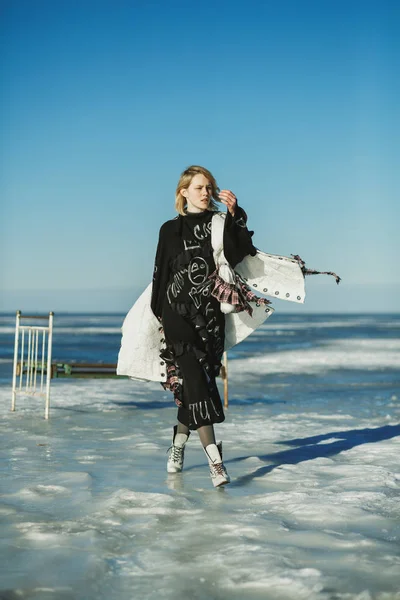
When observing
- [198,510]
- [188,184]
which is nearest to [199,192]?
[188,184]

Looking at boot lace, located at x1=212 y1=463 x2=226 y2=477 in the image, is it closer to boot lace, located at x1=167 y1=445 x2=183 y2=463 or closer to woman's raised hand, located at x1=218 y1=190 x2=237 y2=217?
boot lace, located at x1=167 y1=445 x2=183 y2=463

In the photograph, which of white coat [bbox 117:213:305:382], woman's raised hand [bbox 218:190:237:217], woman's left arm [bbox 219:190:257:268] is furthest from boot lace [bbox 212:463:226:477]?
woman's raised hand [bbox 218:190:237:217]

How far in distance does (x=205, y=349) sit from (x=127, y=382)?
855cm

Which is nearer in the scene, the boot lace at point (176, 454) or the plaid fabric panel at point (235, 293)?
the plaid fabric panel at point (235, 293)

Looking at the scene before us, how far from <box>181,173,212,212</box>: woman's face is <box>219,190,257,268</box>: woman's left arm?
127 millimetres

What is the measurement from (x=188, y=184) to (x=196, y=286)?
680 millimetres

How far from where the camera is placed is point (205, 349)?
486 centimetres

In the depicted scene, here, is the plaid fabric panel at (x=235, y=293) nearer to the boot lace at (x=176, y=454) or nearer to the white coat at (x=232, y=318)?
the white coat at (x=232, y=318)

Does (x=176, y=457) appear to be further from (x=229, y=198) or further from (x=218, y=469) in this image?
(x=229, y=198)

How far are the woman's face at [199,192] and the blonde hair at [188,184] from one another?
26mm

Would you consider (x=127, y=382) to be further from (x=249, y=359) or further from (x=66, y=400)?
(x=249, y=359)

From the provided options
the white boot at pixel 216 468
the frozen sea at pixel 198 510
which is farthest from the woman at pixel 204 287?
the frozen sea at pixel 198 510

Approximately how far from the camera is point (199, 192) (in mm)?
4859

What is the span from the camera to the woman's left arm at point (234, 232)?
4746 millimetres
